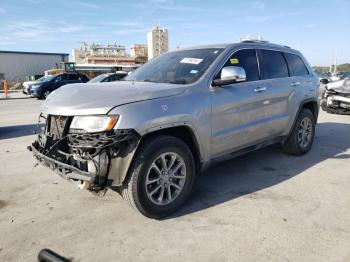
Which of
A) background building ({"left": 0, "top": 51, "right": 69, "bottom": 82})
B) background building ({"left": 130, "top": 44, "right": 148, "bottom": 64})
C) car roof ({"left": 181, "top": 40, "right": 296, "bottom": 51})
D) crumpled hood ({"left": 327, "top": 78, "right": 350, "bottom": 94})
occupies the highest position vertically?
background building ({"left": 130, "top": 44, "right": 148, "bottom": 64})

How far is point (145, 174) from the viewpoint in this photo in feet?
10.7

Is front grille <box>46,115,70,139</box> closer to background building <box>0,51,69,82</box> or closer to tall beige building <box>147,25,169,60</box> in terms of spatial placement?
background building <box>0,51,69,82</box>

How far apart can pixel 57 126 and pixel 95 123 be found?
0.56m

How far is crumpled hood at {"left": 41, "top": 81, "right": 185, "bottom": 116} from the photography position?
10.2 feet

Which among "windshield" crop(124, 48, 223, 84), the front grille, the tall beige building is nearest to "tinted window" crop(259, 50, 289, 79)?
"windshield" crop(124, 48, 223, 84)

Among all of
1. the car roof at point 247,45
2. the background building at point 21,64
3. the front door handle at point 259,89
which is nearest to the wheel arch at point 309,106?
the car roof at point 247,45

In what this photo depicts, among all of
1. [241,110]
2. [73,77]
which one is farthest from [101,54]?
[241,110]

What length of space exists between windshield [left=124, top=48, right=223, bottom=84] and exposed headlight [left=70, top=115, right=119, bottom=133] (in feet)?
3.69

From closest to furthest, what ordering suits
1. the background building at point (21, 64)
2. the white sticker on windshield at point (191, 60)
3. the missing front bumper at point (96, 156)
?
the missing front bumper at point (96, 156) < the white sticker on windshield at point (191, 60) < the background building at point (21, 64)

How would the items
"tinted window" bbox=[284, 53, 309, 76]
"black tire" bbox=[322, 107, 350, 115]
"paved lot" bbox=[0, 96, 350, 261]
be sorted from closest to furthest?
"paved lot" bbox=[0, 96, 350, 261], "tinted window" bbox=[284, 53, 309, 76], "black tire" bbox=[322, 107, 350, 115]

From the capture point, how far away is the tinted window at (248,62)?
430 cm

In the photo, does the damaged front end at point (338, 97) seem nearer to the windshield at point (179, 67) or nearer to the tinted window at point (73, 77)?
the windshield at point (179, 67)

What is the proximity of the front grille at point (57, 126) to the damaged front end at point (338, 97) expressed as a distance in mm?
9350

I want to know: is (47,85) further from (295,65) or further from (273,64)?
(273,64)
